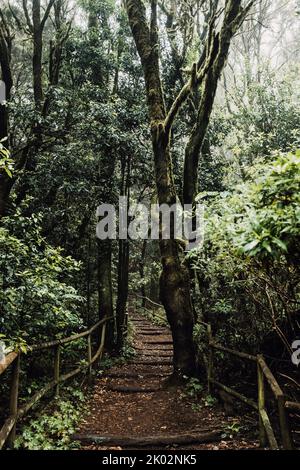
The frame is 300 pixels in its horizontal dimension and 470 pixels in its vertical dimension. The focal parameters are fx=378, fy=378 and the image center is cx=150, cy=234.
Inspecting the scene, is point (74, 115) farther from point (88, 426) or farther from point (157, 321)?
point (157, 321)

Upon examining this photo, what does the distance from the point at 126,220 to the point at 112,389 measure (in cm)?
557

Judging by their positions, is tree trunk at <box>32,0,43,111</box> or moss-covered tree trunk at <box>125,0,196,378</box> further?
tree trunk at <box>32,0,43,111</box>

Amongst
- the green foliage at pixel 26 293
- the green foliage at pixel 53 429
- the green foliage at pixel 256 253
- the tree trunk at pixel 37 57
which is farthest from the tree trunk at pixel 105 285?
the green foliage at pixel 26 293

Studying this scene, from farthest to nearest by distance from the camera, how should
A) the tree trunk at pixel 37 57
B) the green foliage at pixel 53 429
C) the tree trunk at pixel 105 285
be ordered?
the tree trunk at pixel 105 285 → the tree trunk at pixel 37 57 → the green foliage at pixel 53 429

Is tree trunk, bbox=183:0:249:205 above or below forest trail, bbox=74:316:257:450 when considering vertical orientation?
above

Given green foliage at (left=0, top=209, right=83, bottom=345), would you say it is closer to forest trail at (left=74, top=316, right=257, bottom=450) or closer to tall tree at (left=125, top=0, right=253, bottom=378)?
forest trail at (left=74, top=316, right=257, bottom=450)

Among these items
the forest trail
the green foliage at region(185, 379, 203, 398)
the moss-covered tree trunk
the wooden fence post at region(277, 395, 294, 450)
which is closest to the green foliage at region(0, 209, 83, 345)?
the forest trail

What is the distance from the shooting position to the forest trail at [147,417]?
4.94 meters

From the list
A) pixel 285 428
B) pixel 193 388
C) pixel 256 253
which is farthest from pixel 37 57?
pixel 285 428

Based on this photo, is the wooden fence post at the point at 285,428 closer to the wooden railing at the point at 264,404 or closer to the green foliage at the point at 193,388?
the wooden railing at the point at 264,404

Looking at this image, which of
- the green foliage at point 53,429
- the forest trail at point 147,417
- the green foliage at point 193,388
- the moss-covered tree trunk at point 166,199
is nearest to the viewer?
the green foliage at point 53,429

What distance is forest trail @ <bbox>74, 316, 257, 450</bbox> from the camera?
4.94 metres

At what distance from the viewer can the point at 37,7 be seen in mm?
10109

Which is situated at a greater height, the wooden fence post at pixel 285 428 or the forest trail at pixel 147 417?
the wooden fence post at pixel 285 428
